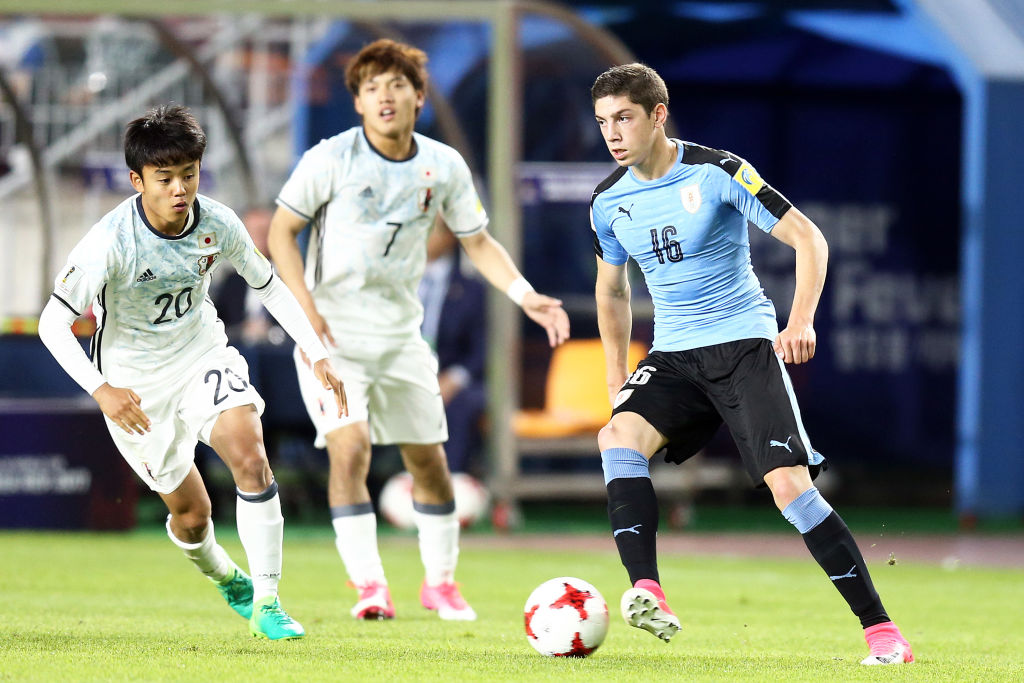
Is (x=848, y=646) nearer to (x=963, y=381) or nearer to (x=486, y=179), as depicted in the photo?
(x=963, y=381)

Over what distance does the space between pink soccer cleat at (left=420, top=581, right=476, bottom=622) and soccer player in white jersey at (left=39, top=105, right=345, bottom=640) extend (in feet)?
3.61

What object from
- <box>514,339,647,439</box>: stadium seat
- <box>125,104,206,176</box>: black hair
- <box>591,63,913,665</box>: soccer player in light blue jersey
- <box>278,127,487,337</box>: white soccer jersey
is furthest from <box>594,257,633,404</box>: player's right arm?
→ <box>514,339,647,439</box>: stadium seat

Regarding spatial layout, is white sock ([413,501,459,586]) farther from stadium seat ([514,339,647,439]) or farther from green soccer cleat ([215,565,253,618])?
stadium seat ([514,339,647,439])

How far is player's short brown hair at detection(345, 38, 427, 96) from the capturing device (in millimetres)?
5945

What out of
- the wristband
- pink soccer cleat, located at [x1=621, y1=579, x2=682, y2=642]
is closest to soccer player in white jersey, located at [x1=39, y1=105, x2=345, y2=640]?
the wristband

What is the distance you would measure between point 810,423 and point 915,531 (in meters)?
3.25

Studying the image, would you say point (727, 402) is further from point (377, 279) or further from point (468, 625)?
point (377, 279)

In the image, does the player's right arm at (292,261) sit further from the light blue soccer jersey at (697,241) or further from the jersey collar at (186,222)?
the light blue soccer jersey at (697,241)

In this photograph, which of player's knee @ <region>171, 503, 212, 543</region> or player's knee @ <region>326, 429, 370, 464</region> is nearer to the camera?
player's knee @ <region>171, 503, 212, 543</region>

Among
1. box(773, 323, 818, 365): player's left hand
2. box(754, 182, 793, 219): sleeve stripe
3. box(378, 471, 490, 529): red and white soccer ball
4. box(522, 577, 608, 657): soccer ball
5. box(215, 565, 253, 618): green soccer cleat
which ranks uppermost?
box(754, 182, 793, 219): sleeve stripe

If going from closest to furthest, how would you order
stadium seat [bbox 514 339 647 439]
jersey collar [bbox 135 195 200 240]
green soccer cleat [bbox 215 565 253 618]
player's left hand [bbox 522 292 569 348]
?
jersey collar [bbox 135 195 200 240] < player's left hand [bbox 522 292 569 348] < green soccer cleat [bbox 215 565 253 618] < stadium seat [bbox 514 339 647 439]

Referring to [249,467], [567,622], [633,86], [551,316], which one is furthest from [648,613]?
[633,86]

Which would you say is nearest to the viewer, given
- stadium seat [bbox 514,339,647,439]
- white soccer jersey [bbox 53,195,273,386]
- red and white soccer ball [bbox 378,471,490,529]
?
white soccer jersey [bbox 53,195,273,386]

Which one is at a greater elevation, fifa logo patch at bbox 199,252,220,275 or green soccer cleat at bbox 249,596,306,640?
fifa logo patch at bbox 199,252,220,275
